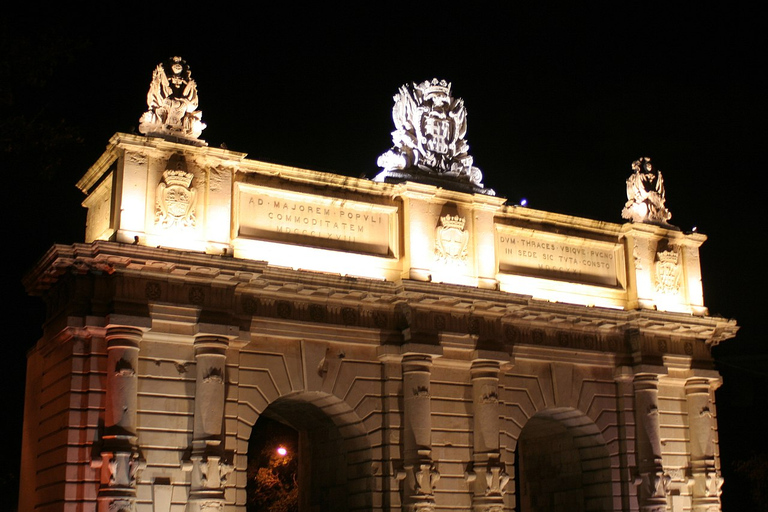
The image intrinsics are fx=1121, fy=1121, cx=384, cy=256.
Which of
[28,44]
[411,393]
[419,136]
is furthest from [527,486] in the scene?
[28,44]

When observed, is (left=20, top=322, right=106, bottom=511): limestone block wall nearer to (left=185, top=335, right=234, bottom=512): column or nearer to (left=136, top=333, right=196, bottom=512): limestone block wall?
(left=136, top=333, right=196, bottom=512): limestone block wall

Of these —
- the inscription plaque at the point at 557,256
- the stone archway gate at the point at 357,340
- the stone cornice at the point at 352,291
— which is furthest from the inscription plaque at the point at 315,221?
the inscription plaque at the point at 557,256

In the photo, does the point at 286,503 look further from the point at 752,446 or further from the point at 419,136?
the point at 419,136

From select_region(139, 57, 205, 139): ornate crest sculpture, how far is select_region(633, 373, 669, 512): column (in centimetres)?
1379

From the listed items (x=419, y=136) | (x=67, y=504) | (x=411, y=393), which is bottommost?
(x=67, y=504)

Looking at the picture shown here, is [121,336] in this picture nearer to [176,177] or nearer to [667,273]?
[176,177]

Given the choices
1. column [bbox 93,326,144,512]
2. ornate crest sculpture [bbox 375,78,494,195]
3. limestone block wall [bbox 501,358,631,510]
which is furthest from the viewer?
limestone block wall [bbox 501,358,631,510]

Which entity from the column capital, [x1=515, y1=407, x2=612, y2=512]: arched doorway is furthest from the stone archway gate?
[x1=515, y1=407, x2=612, y2=512]: arched doorway

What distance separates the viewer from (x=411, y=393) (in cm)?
2698

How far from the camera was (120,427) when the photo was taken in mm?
23172

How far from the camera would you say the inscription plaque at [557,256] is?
29828mm

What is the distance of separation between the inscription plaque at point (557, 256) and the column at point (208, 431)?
8.63m

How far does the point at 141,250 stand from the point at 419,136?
8.53 metres

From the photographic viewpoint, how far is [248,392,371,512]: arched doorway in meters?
27.2
